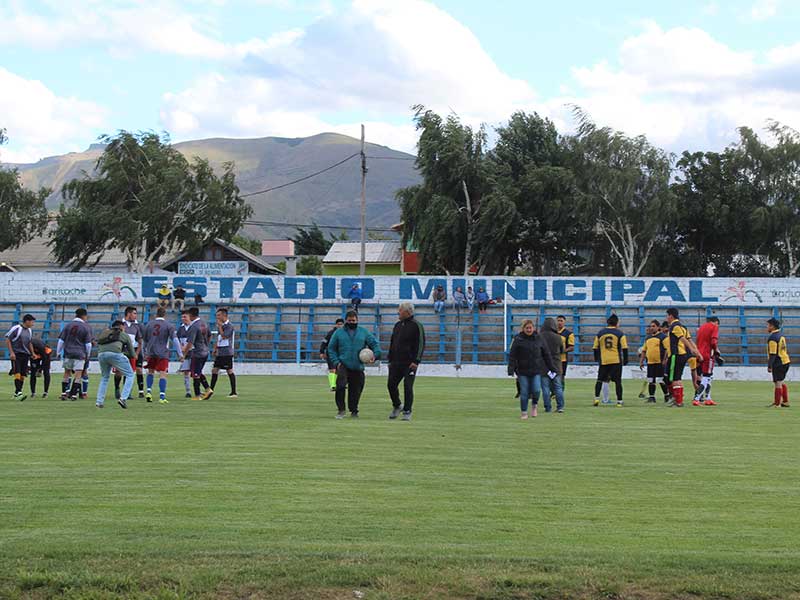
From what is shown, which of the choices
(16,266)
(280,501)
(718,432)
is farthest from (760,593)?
(16,266)

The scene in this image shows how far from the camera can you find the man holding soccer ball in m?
18.0

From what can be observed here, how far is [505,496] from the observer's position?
10.1 metres

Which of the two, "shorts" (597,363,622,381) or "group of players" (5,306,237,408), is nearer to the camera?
"group of players" (5,306,237,408)

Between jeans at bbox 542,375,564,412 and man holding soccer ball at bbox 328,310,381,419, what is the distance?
398cm

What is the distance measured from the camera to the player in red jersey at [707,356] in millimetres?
23906

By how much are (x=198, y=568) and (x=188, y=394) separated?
57.8ft

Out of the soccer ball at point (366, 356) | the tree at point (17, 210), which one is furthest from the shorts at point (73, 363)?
the tree at point (17, 210)

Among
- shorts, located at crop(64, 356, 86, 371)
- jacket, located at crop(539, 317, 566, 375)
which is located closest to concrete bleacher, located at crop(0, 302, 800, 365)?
shorts, located at crop(64, 356, 86, 371)

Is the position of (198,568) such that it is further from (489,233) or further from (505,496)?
(489,233)

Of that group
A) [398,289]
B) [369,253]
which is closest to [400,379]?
[398,289]

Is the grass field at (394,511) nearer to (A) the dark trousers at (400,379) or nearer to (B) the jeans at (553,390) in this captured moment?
(A) the dark trousers at (400,379)

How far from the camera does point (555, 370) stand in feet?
67.6

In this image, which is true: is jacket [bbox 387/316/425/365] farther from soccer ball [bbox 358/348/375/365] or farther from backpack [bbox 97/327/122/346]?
backpack [bbox 97/327/122/346]

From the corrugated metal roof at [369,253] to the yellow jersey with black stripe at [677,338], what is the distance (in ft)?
198
